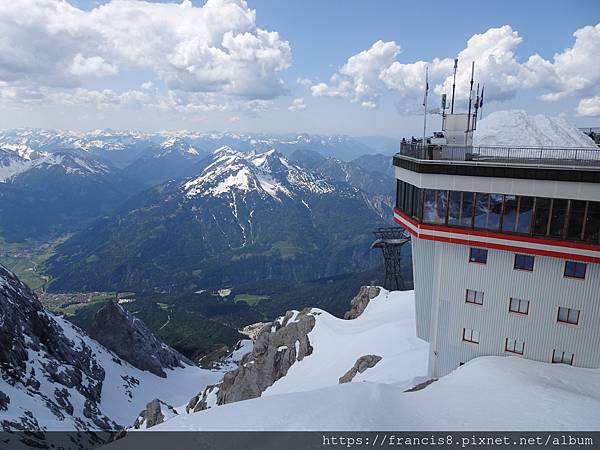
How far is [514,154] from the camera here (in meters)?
25.7

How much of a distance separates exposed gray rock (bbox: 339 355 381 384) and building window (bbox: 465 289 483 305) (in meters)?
18.3

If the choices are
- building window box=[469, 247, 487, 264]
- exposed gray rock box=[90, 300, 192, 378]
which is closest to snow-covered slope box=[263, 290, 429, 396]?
building window box=[469, 247, 487, 264]

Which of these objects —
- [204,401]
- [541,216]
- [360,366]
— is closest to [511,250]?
[541,216]

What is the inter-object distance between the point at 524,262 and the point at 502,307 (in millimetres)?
3239

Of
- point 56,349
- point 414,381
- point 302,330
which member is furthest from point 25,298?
point 414,381

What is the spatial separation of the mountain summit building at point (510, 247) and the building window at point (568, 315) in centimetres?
5

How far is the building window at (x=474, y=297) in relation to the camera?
84.6 ft

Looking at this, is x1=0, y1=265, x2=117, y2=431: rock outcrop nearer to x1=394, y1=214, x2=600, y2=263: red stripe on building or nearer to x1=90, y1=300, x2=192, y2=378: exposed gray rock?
x1=90, y1=300, x2=192, y2=378: exposed gray rock

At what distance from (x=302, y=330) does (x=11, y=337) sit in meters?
70.0

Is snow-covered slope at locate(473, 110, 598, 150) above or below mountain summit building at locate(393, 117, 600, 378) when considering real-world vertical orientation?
above

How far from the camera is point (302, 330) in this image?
6169 centimetres

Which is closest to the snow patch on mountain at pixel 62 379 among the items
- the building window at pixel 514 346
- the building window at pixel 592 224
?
the building window at pixel 514 346

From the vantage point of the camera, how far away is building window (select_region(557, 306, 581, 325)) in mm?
23312

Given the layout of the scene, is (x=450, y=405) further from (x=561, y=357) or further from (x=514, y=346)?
(x=561, y=357)
